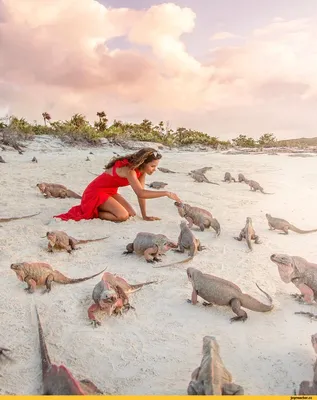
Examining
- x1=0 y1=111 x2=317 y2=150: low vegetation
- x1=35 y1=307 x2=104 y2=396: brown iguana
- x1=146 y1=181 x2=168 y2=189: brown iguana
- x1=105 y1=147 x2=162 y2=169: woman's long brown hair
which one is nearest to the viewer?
x1=35 y1=307 x2=104 y2=396: brown iguana

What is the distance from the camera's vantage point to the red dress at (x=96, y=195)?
695 centimetres

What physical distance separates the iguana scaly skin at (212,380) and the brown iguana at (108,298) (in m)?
1.11

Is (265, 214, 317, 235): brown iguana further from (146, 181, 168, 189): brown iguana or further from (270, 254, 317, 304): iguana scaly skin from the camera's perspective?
(146, 181, 168, 189): brown iguana

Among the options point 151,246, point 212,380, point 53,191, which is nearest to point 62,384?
point 212,380

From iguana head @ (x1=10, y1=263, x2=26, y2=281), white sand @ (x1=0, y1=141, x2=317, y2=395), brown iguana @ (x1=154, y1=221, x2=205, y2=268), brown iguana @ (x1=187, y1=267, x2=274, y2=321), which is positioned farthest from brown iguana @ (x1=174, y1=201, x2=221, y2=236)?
iguana head @ (x1=10, y1=263, x2=26, y2=281)

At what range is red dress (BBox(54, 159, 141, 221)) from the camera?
6.95 meters

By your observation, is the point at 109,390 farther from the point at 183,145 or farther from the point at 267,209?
the point at 183,145

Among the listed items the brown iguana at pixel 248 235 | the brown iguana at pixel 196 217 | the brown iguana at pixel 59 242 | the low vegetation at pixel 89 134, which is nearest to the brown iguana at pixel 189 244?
the brown iguana at pixel 248 235

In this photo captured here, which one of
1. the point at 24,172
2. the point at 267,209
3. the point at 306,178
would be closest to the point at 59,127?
the point at 24,172

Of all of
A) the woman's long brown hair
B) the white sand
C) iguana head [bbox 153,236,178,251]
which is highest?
the woman's long brown hair

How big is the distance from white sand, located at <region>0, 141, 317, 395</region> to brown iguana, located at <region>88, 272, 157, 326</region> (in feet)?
0.33

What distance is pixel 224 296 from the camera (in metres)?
3.95

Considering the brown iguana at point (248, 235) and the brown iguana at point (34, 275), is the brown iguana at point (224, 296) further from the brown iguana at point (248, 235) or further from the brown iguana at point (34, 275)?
the brown iguana at point (248, 235)

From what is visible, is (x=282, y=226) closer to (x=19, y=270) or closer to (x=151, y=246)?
(x=151, y=246)
